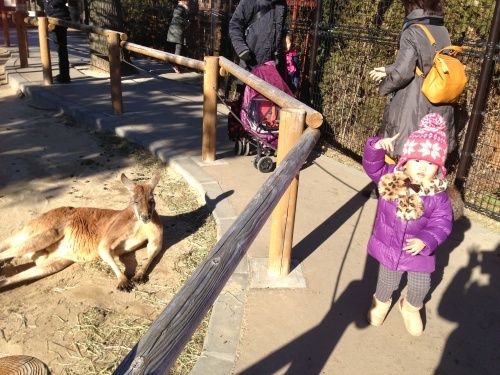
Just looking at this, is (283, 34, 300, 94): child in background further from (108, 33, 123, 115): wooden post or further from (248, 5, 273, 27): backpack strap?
(108, 33, 123, 115): wooden post

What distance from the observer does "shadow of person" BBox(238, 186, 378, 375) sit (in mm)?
2713

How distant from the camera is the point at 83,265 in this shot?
391 cm

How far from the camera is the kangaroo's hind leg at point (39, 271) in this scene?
3582 mm

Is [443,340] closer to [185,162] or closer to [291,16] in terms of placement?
[185,162]

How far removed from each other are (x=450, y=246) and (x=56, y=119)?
6175 millimetres

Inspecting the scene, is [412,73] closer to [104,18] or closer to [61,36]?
[61,36]

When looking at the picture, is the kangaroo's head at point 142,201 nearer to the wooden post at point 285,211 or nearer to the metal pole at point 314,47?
the wooden post at point 285,211

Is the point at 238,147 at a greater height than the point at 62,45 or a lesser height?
lesser

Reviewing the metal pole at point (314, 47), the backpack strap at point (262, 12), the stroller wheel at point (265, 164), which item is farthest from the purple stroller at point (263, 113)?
the metal pole at point (314, 47)

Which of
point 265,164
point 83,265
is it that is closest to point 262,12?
point 265,164

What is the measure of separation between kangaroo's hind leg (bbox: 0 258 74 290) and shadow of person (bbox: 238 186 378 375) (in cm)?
187

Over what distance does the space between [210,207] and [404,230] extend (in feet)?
7.39

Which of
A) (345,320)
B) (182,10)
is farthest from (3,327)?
(182,10)

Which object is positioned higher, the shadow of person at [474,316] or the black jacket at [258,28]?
the black jacket at [258,28]
